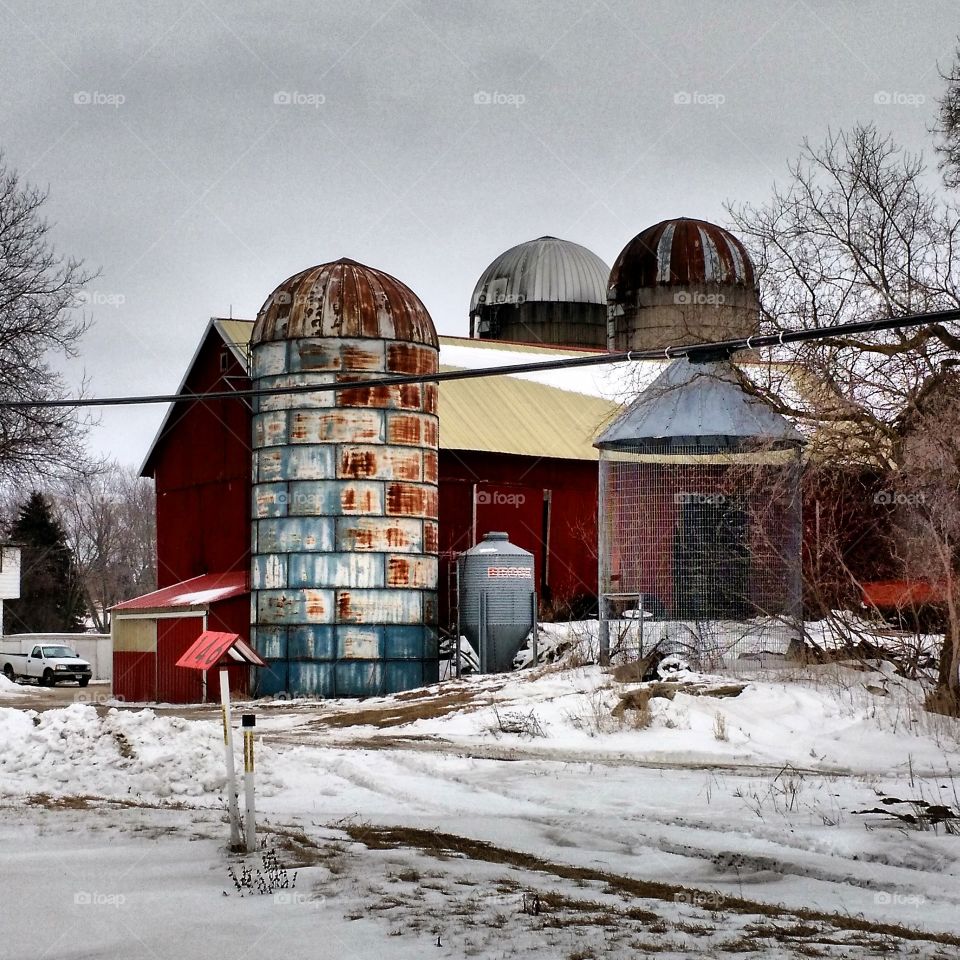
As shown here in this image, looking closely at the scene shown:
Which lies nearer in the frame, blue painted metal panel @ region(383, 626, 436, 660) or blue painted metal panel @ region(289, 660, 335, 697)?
blue painted metal panel @ region(289, 660, 335, 697)

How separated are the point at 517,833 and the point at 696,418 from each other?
1413 centimetres

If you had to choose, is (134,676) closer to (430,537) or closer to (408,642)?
(408,642)

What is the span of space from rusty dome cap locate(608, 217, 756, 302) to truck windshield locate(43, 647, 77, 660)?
68.1ft

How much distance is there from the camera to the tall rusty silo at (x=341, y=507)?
32.8m

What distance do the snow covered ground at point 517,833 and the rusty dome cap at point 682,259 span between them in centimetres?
1739

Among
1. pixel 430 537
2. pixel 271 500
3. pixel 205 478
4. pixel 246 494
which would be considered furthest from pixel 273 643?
pixel 205 478

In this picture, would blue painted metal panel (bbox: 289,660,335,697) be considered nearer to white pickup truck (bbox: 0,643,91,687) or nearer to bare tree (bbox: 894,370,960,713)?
bare tree (bbox: 894,370,960,713)

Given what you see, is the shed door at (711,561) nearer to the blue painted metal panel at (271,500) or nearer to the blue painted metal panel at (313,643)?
the blue painted metal panel at (313,643)

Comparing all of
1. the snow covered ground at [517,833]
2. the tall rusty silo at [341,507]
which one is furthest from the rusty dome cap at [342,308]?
the snow covered ground at [517,833]

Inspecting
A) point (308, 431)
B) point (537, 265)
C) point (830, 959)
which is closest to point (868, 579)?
point (308, 431)

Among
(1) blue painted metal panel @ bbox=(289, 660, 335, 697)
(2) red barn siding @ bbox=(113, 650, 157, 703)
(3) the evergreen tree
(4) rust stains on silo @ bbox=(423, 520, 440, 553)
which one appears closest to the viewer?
(1) blue painted metal panel @ bbox=(289, 660, 335, 697)

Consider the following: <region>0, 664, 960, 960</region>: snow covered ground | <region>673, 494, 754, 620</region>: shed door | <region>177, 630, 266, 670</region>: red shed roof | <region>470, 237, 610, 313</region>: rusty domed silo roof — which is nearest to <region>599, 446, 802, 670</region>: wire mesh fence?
<region>673, 494, 754, 620</region>: shed door

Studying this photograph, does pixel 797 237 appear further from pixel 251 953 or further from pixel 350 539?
Result: pixel 251 953

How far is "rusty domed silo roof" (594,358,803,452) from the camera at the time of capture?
24.9 m
